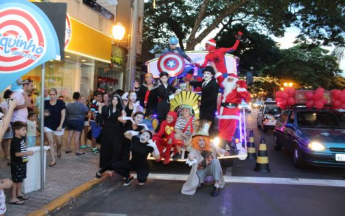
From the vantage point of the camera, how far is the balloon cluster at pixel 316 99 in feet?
28.9

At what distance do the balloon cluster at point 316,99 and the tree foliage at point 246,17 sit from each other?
6876 mm

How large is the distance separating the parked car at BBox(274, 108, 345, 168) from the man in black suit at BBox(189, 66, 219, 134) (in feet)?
7.79

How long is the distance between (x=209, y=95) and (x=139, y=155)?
2.19 m

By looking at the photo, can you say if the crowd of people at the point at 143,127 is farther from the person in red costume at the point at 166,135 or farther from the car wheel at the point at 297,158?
the car wheel at the point at 297,158

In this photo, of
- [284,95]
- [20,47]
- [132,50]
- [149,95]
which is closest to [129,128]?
[149,95]

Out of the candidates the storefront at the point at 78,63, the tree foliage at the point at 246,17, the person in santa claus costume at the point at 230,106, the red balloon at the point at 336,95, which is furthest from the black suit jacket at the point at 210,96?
the tree foliage at the point at 246,17

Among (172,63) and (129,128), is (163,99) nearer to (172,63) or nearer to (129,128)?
(129,128)

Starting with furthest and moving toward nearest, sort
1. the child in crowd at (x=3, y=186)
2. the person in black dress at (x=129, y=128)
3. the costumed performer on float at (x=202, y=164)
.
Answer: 1. the person in black dress at (x=129, y=128)
2. the costumed performer on float at (x=202, y=164)
3. the child in crowd at (x=3, y=186)

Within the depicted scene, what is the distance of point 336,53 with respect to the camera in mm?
17562

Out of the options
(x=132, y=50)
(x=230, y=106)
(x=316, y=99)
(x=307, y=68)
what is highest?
(x=307, y=68)

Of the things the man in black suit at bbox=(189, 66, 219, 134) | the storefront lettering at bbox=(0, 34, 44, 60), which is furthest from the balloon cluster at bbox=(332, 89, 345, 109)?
the storefront lettering at bbox=(0, 34, 44, 60)

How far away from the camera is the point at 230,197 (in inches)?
223

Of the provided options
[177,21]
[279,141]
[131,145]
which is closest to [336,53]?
[279,141]

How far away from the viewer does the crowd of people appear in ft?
19.4
